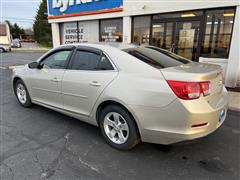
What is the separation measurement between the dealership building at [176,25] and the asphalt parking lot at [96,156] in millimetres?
3907

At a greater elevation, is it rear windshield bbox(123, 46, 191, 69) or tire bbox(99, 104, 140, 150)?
rear windshield bbox(123, 46, 191, 69)

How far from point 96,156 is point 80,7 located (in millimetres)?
9690

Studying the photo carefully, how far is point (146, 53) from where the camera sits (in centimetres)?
299

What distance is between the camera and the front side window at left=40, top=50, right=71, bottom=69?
348 cm

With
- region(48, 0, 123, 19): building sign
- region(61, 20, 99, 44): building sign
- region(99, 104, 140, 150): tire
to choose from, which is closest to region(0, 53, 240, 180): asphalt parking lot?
region(99, 104, 140, 150): tire

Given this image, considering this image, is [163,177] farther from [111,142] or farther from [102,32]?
[102,32]

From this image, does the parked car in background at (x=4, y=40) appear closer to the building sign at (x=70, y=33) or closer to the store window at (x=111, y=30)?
the building sign at (x=70, y=33)

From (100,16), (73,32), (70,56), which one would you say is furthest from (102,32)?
(70,56)

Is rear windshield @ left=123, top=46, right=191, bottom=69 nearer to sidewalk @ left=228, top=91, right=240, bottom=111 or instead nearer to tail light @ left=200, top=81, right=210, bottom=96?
tail light @ left=200, top=81, right=210, bottom=96

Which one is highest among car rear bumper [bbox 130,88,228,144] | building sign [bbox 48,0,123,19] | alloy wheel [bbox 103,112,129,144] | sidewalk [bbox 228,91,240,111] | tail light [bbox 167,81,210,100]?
building sign [bbox 48,0,123,19]

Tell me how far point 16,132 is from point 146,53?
8.70 feet

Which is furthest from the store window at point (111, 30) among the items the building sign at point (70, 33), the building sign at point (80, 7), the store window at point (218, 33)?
the store window at point (218, 33)

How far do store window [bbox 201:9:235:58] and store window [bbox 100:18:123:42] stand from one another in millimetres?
4114

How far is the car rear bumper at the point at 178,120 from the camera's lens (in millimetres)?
2172
